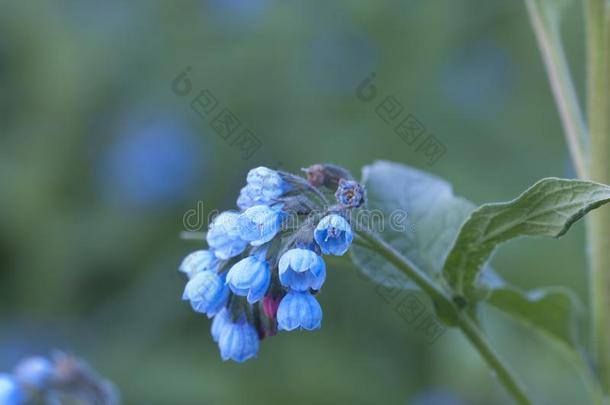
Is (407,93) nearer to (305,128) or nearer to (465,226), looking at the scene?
(305,128)

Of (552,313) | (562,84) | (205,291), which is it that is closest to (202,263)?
(205,291)

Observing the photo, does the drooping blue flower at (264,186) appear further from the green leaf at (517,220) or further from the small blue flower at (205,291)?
the green leaf at (517,220)

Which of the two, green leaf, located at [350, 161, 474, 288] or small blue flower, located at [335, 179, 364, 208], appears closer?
small blue flower, located at [335, 179, 364, 208]

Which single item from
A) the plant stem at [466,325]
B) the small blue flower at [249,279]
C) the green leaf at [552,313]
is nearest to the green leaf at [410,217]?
the plant stem at [466,325]

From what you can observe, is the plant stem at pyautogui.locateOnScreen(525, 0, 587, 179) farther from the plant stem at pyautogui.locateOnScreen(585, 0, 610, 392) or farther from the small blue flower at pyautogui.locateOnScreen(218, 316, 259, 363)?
the small blue flower at pyautogui.locateOnScreen(218, 316, 259, 363)

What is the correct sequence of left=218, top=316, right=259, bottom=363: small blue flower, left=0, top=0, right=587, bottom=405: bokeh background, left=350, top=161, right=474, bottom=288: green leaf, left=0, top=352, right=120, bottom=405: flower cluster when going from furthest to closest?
left=0, top=0, right=587, bottom=405: bokeh background
left=0, top=352, right=120, bottom=405: flower cluster
left=350, top=161, right=474, bottom=288: green leaf
left=218, top=316, right=259, bottom=363: small blue flower

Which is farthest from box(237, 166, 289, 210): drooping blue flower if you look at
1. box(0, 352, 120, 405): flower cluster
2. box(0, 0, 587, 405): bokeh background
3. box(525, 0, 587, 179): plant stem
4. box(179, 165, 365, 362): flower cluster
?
box(0, 0, 587, 405): bokeh background

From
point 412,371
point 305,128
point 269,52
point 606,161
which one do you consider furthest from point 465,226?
point 269,52

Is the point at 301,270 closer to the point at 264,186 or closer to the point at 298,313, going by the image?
the point at 298,313
